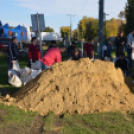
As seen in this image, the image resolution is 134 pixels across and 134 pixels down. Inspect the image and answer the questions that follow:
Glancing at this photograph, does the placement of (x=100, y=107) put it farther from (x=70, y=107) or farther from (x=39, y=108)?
(x=39, y=108)

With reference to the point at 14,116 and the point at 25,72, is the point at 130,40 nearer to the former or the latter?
the point at 25,72

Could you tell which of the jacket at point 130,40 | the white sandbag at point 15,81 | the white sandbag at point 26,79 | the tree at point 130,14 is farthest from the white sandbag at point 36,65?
the tree at point 130,14

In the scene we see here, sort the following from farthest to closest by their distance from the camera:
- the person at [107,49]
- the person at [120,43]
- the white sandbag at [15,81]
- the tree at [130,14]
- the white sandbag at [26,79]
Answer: the tree at [130,14] → the person at [120,43] → the person at [107,49] → the white sandbag at [26,79] → the white sandbag at [15,81]

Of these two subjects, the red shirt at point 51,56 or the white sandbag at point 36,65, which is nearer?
the red shirt at point 51,56

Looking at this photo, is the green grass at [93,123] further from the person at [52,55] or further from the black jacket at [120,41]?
the black jacket at [120,41]

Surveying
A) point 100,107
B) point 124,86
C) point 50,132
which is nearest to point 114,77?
point 124,86

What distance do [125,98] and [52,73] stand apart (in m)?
1.97

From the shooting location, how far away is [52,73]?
6.04 m

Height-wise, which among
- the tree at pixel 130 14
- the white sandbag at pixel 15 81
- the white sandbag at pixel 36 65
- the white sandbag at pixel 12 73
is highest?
the tree at pixel 130 14

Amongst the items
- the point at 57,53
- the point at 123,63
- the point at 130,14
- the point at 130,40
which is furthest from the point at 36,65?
the point at 130,14

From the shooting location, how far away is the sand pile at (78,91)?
5.34m

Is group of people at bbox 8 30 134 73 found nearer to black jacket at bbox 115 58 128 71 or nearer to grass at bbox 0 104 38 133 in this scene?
black jacket at bbox 115 58 128 71

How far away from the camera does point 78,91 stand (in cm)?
555

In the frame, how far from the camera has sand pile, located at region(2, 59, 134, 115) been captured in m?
5.34
